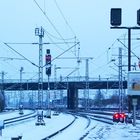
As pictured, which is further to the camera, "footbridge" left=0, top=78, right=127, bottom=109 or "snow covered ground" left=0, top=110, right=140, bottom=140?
"footbridge" left=0, top=78, right=127, bottom=109

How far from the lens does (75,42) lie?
56062mm

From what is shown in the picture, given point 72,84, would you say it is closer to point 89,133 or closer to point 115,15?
point 89,133

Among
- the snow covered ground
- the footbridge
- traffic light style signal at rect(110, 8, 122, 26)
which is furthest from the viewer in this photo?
the footbridge

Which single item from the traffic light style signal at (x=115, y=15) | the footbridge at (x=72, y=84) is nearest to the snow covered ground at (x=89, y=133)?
the traffic light style signal at (x=115, y=15)

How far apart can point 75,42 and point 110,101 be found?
134778 mm

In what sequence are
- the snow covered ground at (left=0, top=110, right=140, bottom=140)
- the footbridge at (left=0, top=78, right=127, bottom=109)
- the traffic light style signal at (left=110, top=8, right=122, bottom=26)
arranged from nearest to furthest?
the traffic light style signal at (left=110, top=8, right=122, bottom=26), the snow covered ground at (left=0, top=110, right=140, bottom=140), the footbridge at (left=0, top=78, right=127, bottom=109)

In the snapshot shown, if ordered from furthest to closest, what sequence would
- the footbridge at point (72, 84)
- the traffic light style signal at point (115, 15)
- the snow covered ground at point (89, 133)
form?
1. the footbridge at point (72, 84)
2. the snow covered ground at point (89, 133)
3. the traffic light style signal at point (115, 15)

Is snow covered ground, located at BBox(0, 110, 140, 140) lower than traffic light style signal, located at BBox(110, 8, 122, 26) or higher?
lower

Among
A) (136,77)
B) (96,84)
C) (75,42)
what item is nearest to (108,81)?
(96,84)

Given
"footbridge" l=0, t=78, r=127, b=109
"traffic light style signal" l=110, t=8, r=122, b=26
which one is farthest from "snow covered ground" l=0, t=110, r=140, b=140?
"footbridge" l=0, t=78, r=127, b=109

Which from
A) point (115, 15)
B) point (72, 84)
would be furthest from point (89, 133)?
point (72, 84)

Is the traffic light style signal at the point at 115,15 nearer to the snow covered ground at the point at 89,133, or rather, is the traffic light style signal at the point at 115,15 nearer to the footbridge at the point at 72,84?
the snow covered ground at the point at 89,133

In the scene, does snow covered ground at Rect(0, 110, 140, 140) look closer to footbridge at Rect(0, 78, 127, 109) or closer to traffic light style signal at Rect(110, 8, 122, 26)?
traffic light style signal at Rect(110, 8, 122, 26)

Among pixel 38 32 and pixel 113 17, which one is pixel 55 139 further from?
pixel 38 32
